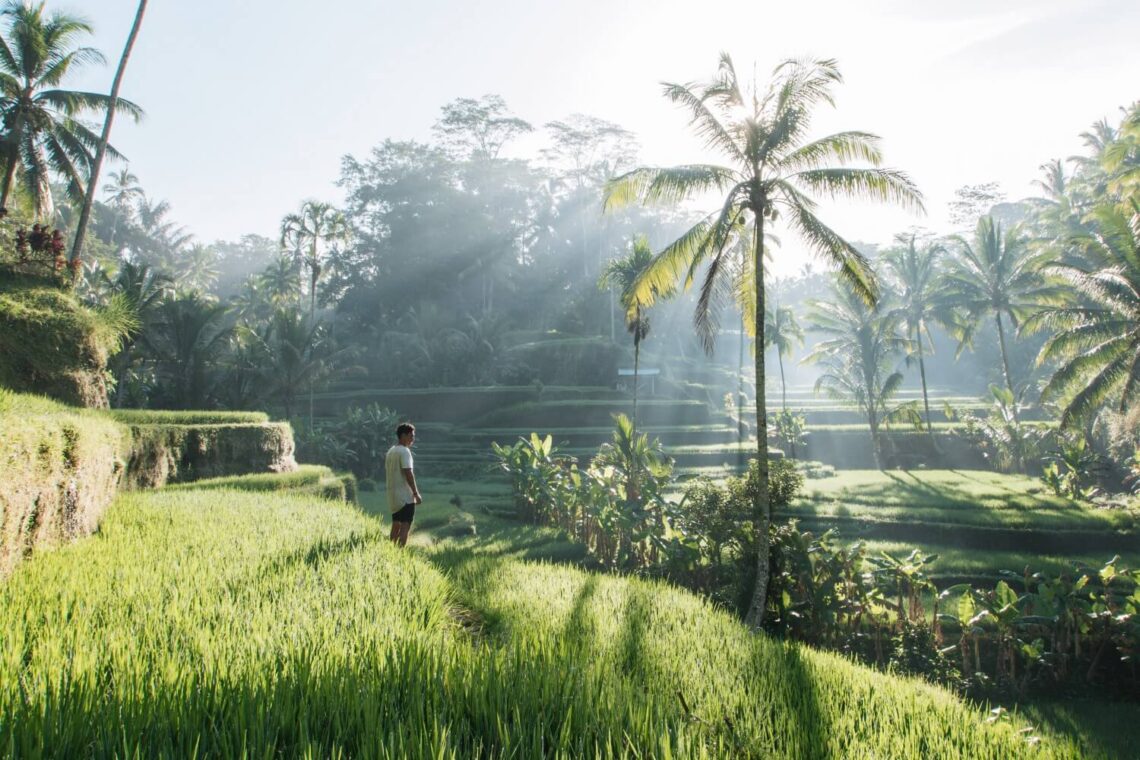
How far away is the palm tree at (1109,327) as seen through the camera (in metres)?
16.0

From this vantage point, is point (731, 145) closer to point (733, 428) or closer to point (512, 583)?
point (512, 583)

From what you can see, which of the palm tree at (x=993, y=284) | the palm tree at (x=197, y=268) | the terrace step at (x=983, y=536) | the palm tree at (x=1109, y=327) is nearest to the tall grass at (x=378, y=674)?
the terrace step at (x=983, y=536)

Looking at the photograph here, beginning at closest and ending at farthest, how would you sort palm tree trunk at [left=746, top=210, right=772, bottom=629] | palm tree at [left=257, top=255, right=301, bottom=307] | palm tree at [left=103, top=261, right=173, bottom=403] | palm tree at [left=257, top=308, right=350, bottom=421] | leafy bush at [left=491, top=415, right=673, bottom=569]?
palm tree trunk at [left=746, top=210, right=772, bottom=629] → leafy bush at [left=491, top=415, right=673, bottom=569] → palm tree at [left=103, top=261, right=173, bottom=403] → palm tree at [left=257, top=308, right=350, bottom=421] → palm tree at [left=257, top=255, right=301, bottom=307]

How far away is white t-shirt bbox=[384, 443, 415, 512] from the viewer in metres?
7.12

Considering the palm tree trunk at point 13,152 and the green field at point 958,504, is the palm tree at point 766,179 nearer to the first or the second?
the green field at point 958,504

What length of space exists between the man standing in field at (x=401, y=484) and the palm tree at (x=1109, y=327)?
17.9 meters

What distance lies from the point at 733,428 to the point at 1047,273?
53.1 ft

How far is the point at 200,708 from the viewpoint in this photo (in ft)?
7.66

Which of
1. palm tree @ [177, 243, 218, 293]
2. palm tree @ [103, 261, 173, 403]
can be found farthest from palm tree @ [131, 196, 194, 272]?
palm tree @ [103, 261, 173, 403]

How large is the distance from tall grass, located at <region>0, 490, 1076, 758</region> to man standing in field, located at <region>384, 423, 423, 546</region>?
1.40m

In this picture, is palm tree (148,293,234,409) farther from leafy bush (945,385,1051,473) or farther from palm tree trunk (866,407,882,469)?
leafy bush (945,385,1051,473)

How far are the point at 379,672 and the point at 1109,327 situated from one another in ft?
70.3

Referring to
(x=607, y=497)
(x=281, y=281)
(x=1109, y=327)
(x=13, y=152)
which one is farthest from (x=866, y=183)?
(x=281, y=281)

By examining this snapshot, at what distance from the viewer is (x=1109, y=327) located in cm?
1711
